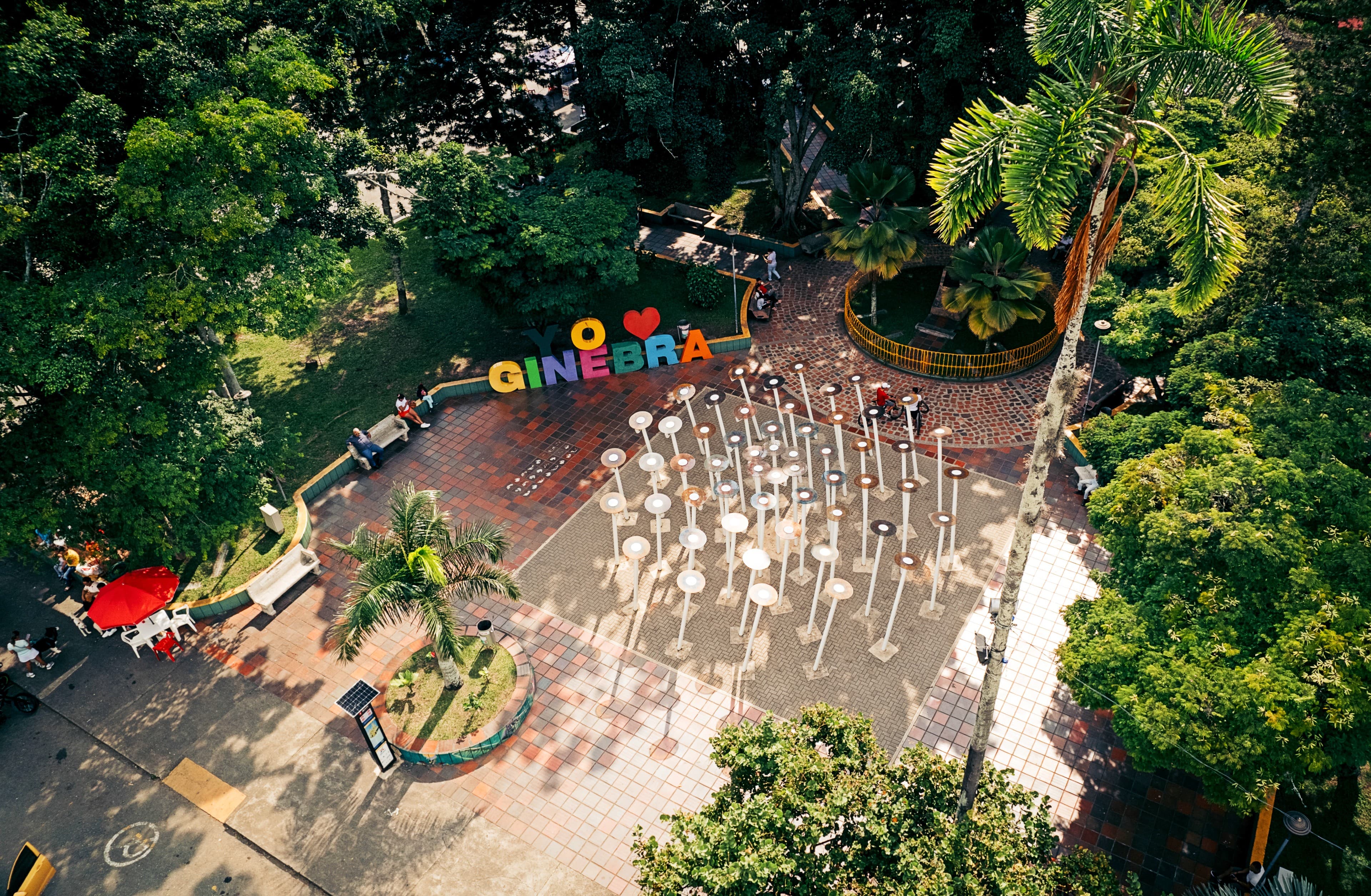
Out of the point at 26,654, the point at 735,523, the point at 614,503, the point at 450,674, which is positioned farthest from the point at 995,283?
the point at 26,654

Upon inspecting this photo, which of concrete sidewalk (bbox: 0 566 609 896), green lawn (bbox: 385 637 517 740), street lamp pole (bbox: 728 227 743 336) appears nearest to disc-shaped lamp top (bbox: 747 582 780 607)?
green lawn (bbox: 385 637 517 740)

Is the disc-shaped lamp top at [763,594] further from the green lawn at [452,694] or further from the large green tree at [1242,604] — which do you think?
the large green tree at [1242,604]

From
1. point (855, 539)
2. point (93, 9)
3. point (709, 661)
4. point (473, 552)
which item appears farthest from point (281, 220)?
point (855, 539)

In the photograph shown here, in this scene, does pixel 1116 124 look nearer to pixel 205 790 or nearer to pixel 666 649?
pixel 666 649

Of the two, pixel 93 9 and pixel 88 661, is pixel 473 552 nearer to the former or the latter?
pixel 88 661

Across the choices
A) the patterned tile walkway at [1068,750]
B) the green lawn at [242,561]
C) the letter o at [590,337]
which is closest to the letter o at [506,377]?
the letter o at [590,337]

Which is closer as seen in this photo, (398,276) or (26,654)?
(26,654)

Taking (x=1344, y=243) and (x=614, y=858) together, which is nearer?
(x=614, y=858)
